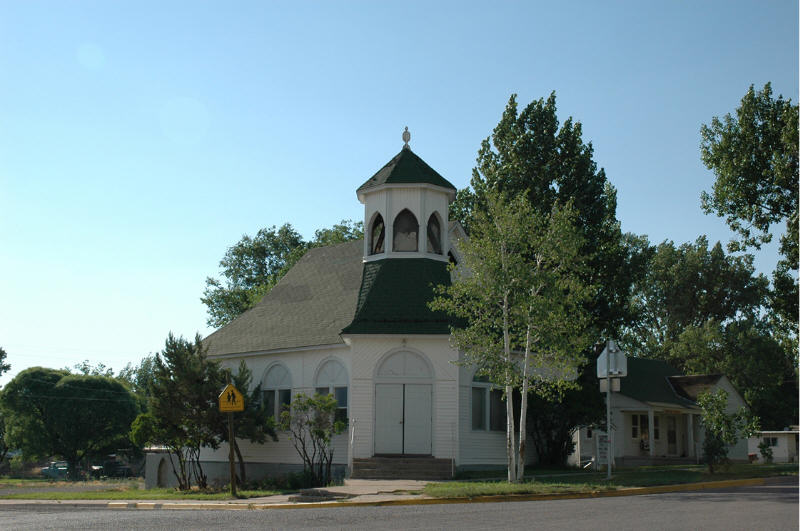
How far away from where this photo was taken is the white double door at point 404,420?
82.8ft

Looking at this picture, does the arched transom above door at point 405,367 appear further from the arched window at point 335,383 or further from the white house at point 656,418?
the white house at point 656,418

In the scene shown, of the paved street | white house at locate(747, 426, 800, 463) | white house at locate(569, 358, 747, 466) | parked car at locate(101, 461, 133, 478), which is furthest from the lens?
parked car at locate(101, 461, 133, 478)

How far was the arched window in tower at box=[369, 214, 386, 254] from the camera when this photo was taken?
28.5 metres

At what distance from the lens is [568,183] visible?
32.2 meters

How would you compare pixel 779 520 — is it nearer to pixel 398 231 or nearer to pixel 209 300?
pixel 398 231

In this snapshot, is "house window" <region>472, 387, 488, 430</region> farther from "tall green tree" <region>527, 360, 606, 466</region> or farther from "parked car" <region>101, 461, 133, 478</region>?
"parked car" <region>101, 461, 133, 478</region>

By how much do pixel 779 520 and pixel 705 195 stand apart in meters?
22.3

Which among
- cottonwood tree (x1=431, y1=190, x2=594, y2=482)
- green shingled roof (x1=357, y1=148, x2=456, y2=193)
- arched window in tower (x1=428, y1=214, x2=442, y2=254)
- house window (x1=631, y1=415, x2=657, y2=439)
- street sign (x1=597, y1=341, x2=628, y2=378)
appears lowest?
house window (x1=631, y1=415, x2=657, y2=439)

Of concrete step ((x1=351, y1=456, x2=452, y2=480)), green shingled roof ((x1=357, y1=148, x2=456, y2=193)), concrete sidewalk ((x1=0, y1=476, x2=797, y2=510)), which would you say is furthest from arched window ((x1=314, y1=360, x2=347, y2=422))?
green shingled roof ((x1=357, y1=148, x2=456, y2=193))

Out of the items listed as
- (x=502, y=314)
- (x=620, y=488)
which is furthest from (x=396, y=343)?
(x=620, y=488)

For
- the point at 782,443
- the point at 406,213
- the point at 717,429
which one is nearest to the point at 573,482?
the point at 717,429

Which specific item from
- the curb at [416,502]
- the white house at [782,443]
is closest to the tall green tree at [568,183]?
the curb at [416,502]

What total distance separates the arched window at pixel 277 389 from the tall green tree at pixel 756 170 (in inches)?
727

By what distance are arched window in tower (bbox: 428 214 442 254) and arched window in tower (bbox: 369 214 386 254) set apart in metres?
1.65
